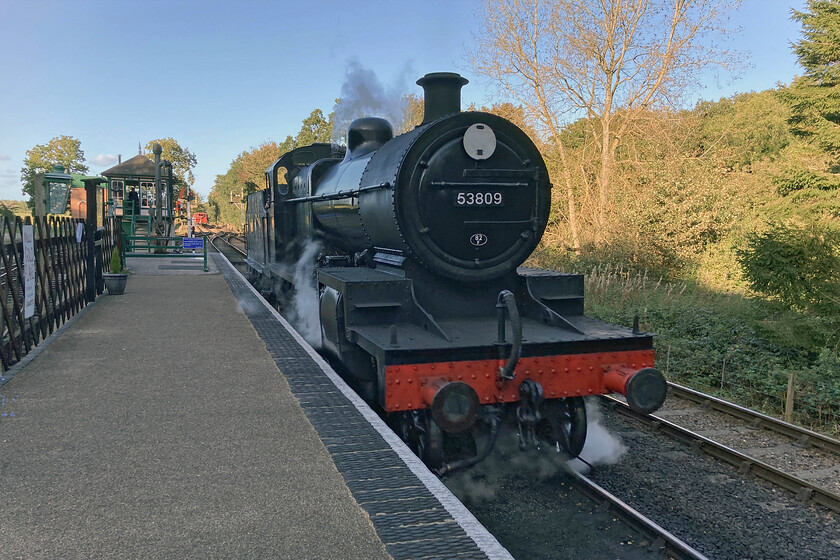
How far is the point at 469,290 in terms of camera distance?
5691 mm

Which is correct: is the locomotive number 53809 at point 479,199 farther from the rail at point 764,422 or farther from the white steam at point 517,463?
the rail at point 764,422

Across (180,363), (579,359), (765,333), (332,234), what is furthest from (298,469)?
(765,333)

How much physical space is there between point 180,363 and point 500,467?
3806mm

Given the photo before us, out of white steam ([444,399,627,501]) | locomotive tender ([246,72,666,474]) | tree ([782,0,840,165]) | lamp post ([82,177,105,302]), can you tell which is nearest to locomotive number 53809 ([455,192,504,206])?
locomotive tender ([246,72,666,474])

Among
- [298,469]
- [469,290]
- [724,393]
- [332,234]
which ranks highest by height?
[332,234]

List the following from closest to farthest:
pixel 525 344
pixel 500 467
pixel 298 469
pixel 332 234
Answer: pixel 298 469 → pixel 525 344 → pixel 500 467 → pixel 332 234

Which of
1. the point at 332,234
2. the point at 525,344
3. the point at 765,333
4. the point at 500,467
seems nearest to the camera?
the point at 525,344

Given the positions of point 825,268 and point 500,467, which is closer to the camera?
point 500,467

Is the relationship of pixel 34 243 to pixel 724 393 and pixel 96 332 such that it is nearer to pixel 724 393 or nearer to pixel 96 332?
pixel 96 332

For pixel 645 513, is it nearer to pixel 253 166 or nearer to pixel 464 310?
pixel 464 310

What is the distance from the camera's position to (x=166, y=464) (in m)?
4.07

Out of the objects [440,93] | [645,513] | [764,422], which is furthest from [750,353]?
[440,93]

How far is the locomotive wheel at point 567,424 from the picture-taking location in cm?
521

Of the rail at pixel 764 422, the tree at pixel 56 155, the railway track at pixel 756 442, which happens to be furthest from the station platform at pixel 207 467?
the tree at pixel 56 155
